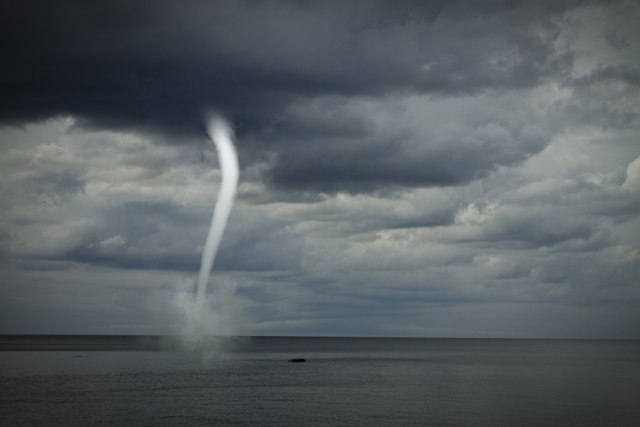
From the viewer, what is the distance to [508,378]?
5758 inches

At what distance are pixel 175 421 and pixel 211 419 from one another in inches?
177

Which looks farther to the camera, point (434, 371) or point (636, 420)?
point (434, 371)

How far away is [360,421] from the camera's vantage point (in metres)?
80.6

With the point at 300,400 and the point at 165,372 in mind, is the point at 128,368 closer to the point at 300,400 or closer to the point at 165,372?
the point at 165,372

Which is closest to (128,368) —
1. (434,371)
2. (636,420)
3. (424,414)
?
(434,371)

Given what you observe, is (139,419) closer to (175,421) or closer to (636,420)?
(175,421)

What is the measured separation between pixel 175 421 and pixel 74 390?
42488 mm

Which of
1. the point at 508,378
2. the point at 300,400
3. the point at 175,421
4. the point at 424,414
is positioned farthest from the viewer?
the point at 508,378

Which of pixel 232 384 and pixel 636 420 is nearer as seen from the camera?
pixel 636 420

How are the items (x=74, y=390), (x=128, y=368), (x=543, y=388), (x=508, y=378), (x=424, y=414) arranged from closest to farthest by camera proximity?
(x=424, y=414)
(x=74, y=390)
(x=543, y=388)
(x=508, y=378)
(x=128, y=368)

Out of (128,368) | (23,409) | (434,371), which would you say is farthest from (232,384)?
(434,371)

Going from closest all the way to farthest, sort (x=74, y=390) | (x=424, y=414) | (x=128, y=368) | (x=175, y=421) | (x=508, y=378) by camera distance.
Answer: (x=175, y=421)
(x=424, y=414)
(x=74, y=390)
(x=508, y=378)
(x=128, y=368)

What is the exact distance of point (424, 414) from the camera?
8662cm

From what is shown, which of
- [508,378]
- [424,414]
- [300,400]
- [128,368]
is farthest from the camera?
[128,368]
